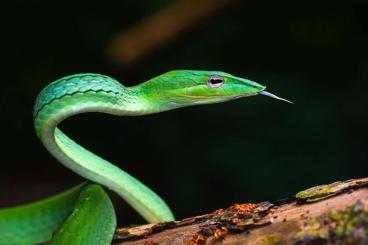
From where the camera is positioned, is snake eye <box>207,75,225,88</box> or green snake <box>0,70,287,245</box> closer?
green snake <box>0,70,287,245</box>

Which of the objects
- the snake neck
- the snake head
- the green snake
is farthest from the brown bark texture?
the snake head

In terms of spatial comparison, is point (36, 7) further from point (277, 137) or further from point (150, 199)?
point (150, 199)

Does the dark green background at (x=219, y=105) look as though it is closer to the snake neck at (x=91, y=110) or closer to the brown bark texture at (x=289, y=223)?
the snake neck at (x=91, y=110)

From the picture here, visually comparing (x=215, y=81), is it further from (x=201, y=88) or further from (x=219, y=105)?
(x=219, y=105)

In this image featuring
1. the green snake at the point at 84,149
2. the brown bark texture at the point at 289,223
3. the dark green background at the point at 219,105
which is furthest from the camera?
the dark green background at the point at 219,105

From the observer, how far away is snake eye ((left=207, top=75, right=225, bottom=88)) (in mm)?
3066

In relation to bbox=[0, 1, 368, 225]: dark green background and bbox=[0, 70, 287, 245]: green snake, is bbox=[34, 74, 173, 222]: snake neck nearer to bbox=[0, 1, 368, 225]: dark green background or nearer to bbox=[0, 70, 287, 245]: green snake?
bbox=[0, 70, 287, 245]: green snake

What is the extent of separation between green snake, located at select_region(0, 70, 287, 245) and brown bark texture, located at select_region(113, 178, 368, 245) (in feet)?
1.29

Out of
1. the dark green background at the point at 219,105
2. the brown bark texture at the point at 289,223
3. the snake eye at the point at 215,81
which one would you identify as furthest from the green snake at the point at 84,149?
the dark green background at the point at 219,105

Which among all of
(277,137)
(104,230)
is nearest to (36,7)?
(277,137)

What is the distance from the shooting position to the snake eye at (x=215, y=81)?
3.07 m

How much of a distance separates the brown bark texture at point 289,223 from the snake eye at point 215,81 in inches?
37.6

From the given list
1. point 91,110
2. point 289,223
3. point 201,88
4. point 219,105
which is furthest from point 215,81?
point 219,105

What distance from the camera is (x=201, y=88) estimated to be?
10.1 feet
